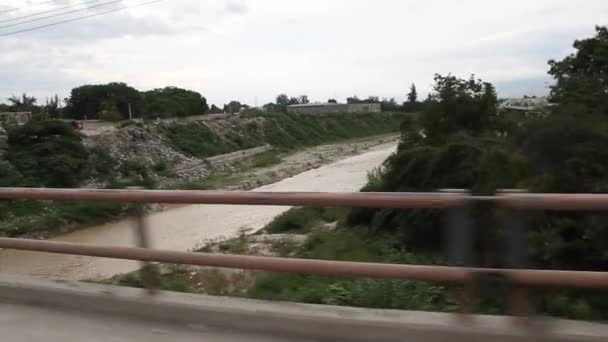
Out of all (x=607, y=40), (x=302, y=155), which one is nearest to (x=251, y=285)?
(x=607, y=40)

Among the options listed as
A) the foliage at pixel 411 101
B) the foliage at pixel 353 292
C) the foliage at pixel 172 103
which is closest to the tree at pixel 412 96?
the foliage at pixel 411 101

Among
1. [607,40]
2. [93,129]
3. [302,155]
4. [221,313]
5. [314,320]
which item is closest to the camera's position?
[314,320]

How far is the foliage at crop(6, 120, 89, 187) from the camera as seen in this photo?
26.6 m

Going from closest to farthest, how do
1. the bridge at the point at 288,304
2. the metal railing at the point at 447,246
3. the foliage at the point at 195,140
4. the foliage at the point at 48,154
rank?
the metal railing at the point at 447,246, the bridge at the point at 288,304, the foliage at the point at 48,154, the foliage at the point at 195,140

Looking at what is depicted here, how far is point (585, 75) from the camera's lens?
25766mm

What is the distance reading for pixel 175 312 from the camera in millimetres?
4234

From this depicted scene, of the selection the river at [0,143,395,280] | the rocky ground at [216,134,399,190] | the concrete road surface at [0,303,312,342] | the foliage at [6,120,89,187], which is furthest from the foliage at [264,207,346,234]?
the concrete road surface at [0,303,312,342]

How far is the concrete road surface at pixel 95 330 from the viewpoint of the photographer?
3908mm

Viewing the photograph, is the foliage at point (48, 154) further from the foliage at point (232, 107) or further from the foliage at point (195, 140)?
the foliage at point (232, 107)

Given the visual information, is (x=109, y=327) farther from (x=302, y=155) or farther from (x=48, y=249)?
(x=302, y=155)

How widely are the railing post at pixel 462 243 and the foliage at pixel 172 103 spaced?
5138 cm

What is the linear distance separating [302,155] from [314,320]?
162ft

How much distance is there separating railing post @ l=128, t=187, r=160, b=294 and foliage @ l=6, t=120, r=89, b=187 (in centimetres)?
2354

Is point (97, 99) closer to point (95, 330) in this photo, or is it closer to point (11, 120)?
point (11, 120)
